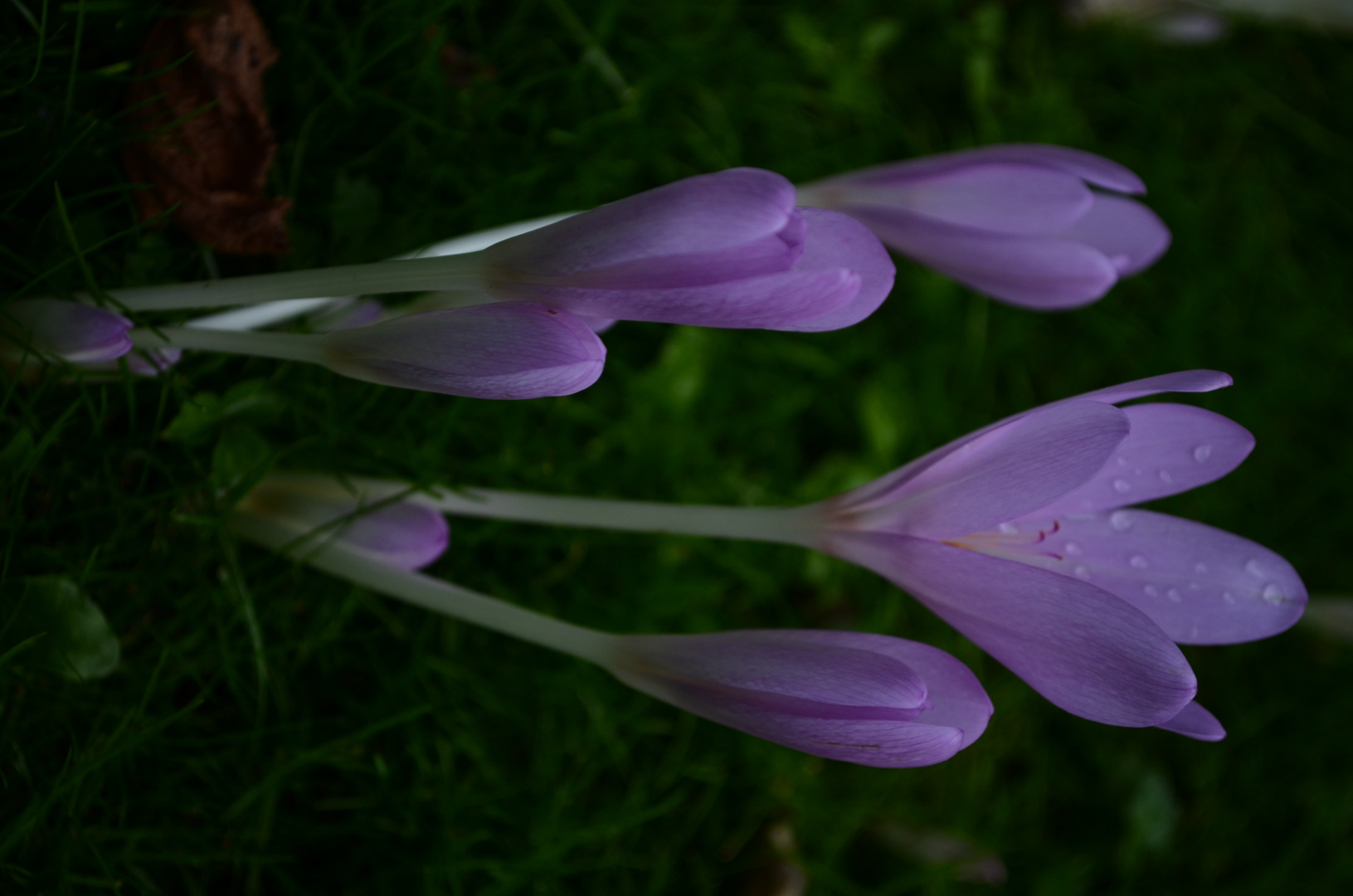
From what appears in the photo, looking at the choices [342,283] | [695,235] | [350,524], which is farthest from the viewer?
[350,524]

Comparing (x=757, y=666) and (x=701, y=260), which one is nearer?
(x=701, y=260)

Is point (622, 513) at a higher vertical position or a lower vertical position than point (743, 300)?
lower

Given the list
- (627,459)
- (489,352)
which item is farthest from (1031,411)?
(627,459)

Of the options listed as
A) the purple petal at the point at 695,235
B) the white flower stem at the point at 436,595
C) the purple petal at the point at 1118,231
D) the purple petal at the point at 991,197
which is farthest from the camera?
the purple petal at the point at 1118,231

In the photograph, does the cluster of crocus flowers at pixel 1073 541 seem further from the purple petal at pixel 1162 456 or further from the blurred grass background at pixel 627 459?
the blurred grass background at pixel 627 459

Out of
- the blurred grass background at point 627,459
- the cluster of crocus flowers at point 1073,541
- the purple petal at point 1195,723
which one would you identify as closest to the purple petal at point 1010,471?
the cluster of crocus flowers at point 1073,541

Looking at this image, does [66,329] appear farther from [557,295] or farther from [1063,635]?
[1063,635]

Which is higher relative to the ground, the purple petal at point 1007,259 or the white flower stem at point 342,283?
the white flower stem at point 342,283
